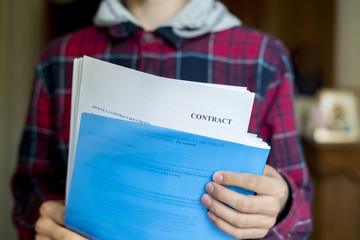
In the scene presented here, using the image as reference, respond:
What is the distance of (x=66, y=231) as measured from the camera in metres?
0.46

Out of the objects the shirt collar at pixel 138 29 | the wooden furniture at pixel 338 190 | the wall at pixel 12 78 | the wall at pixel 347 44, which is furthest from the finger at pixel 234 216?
the wall at pixel 347 44

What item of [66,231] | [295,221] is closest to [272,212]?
[295,221]

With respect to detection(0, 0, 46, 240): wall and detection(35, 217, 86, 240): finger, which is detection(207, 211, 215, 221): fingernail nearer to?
detection(35, 217, 86, 240): finger

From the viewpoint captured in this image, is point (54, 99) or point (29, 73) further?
point (29, 73)

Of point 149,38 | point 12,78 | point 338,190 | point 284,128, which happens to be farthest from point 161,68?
point 12,78

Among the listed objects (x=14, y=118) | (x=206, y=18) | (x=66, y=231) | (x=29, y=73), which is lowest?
(x=14, y=118)

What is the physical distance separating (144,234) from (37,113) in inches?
14.0

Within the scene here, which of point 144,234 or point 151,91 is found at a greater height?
point 151,91

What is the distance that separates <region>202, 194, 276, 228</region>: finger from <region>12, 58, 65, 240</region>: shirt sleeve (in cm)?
35

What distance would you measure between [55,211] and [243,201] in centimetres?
26

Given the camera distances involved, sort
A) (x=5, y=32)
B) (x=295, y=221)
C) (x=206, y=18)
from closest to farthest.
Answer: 1. (x=295, y=221)
2. (x=206, y=18)
3. (x=5, y=32)

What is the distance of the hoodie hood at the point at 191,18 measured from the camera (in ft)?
2.02

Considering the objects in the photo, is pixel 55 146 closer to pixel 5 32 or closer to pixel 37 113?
pixel 37 113

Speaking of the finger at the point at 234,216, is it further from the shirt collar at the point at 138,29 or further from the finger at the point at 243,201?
the shirt collar at the point at 138,29
